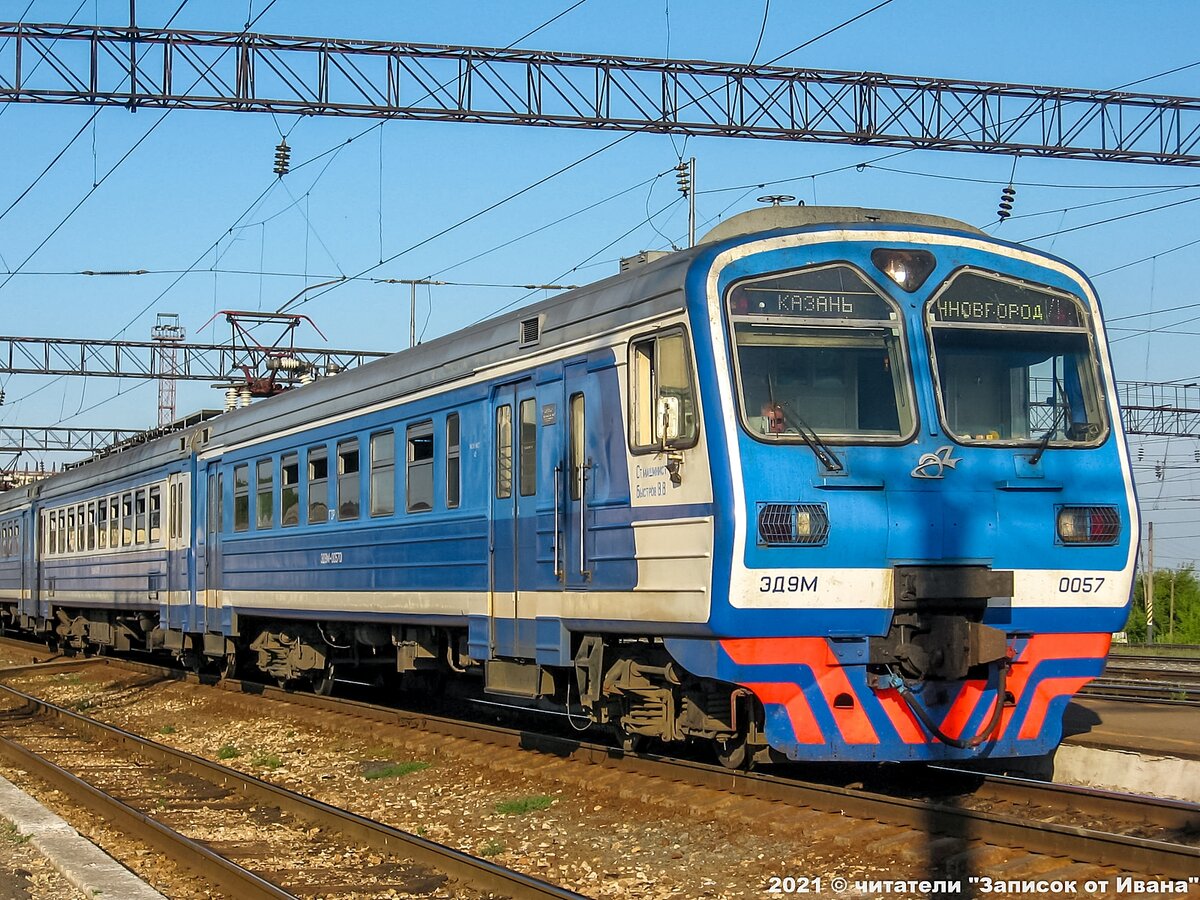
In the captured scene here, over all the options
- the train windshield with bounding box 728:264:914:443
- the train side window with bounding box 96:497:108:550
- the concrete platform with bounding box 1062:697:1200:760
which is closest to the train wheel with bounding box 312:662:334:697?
the concrete platform with bounding box 1062:697:1200:760

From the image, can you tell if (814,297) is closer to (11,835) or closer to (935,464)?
(935,464)

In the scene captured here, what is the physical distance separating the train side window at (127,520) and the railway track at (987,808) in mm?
13506

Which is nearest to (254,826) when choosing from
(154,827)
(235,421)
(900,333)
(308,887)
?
(154,827)

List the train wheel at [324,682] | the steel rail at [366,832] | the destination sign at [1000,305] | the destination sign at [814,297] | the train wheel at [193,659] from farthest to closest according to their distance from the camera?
the train wheel at [193,659], the train wheel at [324,682], the destination sign at [1000,305], the destination sign at [814,297], the steel rail at [366,832]

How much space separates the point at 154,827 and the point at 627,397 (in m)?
4.20

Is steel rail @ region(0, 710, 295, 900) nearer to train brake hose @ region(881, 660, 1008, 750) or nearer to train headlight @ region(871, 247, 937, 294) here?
train brake hose @ region(881, 660, 1008, 750)

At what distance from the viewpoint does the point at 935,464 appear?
30.5 ft

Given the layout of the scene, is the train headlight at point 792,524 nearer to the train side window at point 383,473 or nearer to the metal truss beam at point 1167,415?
the train side window at point 383,473

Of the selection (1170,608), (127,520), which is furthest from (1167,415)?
(127,520)

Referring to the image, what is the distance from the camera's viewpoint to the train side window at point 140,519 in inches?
917

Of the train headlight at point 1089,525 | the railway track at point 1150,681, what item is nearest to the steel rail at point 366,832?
the train headlight at point 1089,525

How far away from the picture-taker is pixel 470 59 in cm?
1964

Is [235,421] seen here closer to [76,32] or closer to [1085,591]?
[76,32]

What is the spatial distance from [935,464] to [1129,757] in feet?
9.36
